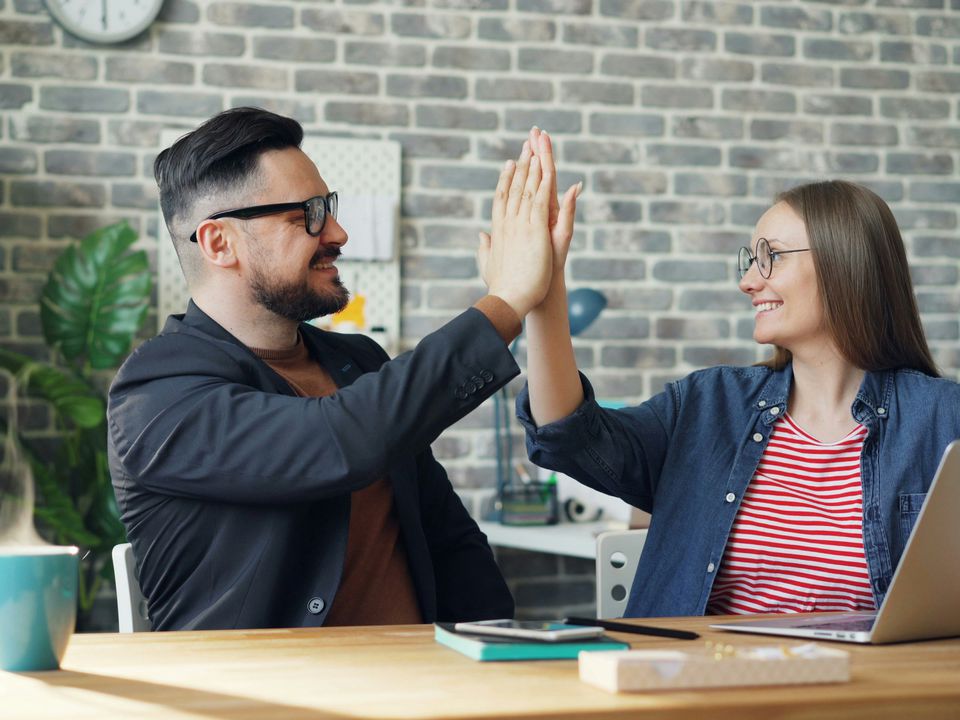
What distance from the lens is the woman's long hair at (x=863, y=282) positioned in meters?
1.81

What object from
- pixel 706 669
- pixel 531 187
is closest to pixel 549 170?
pixel 531 187

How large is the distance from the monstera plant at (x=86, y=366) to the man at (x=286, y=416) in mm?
1342

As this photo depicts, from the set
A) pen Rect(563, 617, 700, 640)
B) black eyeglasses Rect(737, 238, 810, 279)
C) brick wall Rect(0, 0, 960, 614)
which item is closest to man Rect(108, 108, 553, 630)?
pen Rect(563, 617, 700, 640)

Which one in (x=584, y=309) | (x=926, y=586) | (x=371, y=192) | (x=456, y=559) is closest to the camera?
(x=926, y=586)

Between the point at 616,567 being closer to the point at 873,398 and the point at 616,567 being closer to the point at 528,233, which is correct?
the point at 873,398

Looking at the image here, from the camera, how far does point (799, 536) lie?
5.55 ft

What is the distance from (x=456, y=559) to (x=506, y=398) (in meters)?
1.61

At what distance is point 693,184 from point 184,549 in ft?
8.36

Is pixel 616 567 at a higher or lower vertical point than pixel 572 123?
lower

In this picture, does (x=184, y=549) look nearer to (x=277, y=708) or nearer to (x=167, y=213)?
(x=167, y=213)

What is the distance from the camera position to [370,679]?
97cm

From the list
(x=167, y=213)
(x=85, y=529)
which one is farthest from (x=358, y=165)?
(x=167, y=213)

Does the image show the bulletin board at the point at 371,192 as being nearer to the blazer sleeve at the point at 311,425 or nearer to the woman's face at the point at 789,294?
the woman's face at the point at 789,294

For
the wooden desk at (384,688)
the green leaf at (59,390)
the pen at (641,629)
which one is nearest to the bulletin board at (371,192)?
the green leaf at (59,390)
